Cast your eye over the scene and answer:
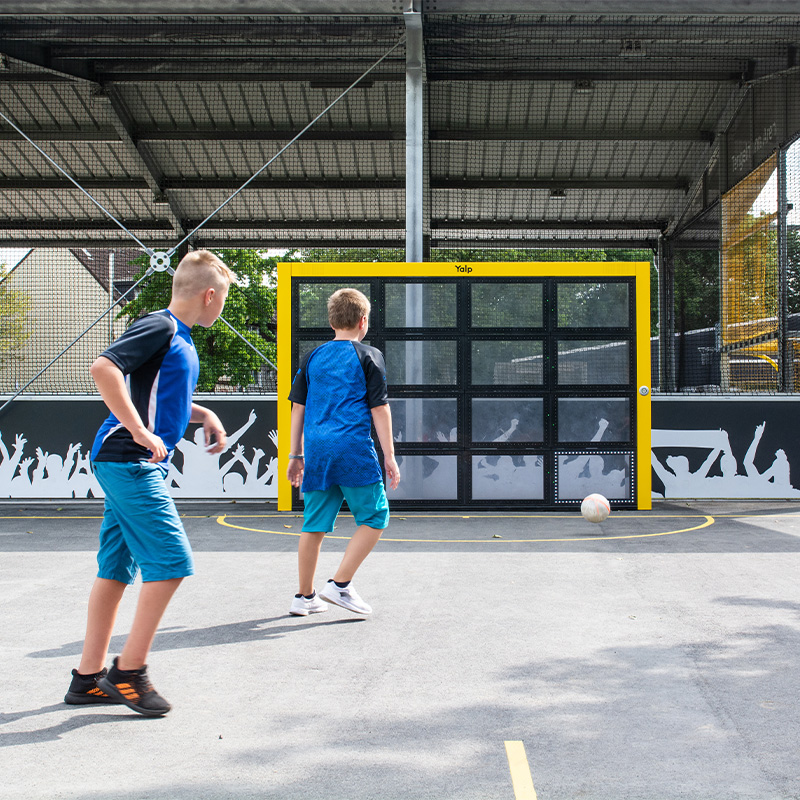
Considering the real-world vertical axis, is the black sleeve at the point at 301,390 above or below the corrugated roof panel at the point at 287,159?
below

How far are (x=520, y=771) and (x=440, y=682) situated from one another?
3.22 ft

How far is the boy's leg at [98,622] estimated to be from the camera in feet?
11.3

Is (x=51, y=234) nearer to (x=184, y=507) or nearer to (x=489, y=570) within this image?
→ (x=184, y=507)

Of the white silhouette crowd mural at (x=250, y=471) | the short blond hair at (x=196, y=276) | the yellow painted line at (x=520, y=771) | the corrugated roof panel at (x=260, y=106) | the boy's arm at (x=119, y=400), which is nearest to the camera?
the yellow painted line at (x=520, y=771)

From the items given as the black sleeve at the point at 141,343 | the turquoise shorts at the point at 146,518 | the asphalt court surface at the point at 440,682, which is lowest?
the asphalt court surface at the point at 440,682

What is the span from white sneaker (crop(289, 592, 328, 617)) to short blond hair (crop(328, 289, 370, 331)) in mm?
1585

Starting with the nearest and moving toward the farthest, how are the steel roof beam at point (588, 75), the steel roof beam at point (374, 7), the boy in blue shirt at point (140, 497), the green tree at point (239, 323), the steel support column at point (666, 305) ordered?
the boy in blue shirt at point (140, 497) < the steel roof beam at point (374, 7) < the steel roof beam at point (588, 75) < the steel support column at point (666, 305) < the green tree at point (239, 323)

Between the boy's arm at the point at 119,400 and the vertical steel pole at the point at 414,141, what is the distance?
7731 mm

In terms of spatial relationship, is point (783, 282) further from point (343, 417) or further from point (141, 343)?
point (141, 343)

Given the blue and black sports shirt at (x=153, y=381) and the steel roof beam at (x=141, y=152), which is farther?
the steel roof beam at (x=141, y=152)

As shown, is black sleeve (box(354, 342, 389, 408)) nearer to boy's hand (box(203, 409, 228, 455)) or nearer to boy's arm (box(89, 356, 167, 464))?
boy's hand (box(203, 409, 228, 455))

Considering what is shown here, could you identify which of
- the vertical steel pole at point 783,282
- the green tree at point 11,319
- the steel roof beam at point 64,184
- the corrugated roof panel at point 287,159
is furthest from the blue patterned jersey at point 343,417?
the steel roof beam at point 64,184

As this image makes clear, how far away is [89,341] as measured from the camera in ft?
45.6

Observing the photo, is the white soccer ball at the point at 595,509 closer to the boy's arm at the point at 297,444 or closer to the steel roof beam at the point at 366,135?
the boy's arm at the point at 297,444
